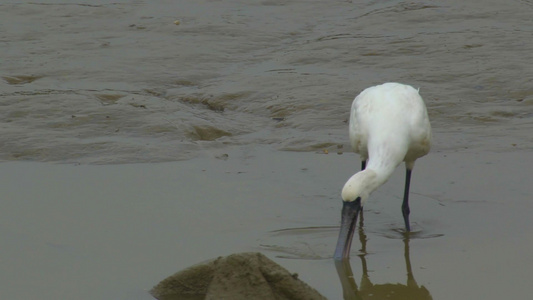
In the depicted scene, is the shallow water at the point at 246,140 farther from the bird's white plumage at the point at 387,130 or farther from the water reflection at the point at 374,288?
the bird's white plumage at the point at 387,130

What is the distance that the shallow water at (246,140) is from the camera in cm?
580

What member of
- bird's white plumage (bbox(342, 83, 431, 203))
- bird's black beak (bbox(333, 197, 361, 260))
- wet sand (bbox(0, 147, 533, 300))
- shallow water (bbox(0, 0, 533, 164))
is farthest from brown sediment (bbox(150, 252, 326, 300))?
shallow water (bbox(0, 0, 533, 164))

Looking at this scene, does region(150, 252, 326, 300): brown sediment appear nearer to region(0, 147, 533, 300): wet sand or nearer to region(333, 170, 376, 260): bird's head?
region(0, 147, 533, 300): wet sand

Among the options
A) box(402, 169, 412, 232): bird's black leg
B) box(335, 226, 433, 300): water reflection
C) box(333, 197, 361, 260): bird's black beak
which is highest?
box(333, 197, 361, 260): bird's black beak

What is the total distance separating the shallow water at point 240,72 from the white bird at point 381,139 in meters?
1.55

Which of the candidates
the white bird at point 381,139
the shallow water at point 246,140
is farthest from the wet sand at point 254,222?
the white bird at point 381,139

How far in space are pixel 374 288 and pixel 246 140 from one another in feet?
10.7

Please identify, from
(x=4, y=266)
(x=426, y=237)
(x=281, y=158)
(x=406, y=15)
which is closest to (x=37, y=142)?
(x=281, y=158)

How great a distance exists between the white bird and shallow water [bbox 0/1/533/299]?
0.30m

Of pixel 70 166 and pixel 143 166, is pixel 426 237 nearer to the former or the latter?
pixel 143 166

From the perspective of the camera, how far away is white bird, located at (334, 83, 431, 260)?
5.75 metres

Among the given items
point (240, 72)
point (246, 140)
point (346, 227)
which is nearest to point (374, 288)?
point (346, 227)

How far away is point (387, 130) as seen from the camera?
6324 millimetres

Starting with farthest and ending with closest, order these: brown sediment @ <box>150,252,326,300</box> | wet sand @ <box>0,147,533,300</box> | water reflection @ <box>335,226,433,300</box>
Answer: wet sand @ <box>0,147,533,300</box> < water reflection @ <box>335,226,433,300</box> < brown sediment @ <box>150,252,326,300</box>
